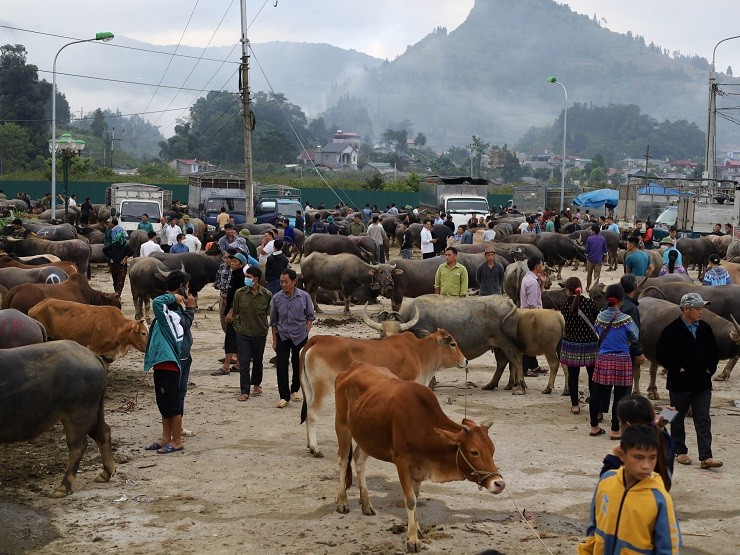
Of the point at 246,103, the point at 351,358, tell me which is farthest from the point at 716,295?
the point at 246,103

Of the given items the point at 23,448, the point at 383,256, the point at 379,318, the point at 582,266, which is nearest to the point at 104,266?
the point at 383,256

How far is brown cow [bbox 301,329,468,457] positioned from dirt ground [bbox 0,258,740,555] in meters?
0.59

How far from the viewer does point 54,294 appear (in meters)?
14.1

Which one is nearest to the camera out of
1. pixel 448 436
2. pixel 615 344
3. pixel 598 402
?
pixel 448 436

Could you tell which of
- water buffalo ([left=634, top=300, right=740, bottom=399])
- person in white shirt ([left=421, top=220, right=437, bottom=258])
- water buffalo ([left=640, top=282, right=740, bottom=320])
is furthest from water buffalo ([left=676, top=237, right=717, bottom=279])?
water buffalo ([left=634, top=300, right=740, bottom=399])

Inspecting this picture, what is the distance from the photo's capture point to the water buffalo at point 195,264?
19.8m

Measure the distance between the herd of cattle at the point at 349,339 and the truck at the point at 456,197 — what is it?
38.1ft

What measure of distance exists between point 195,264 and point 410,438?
1295 centimetres

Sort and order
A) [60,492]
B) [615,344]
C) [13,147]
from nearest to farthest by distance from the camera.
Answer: [60,492] < [615,344] < [13,147]

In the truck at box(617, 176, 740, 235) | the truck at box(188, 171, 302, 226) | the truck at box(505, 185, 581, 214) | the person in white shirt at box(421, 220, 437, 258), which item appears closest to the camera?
the person in white shirt at box(421, 220, 437, 258)

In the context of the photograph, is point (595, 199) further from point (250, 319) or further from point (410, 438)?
point (410, 438)

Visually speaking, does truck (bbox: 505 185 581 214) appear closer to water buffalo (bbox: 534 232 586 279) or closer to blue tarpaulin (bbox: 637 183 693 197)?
blue tarpaulin (bbox: 637 183 693 197)

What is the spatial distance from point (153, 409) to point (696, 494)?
21.0ft

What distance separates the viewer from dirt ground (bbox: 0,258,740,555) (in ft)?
25.8
